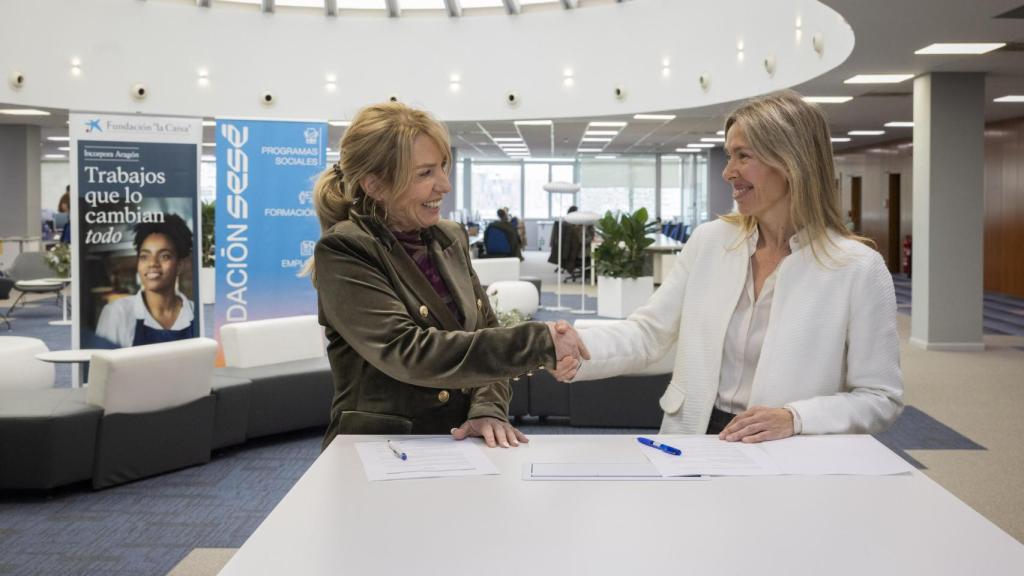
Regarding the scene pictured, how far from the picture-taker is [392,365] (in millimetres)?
2281

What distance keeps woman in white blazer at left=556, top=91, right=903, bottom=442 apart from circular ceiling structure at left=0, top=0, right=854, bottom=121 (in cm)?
1194

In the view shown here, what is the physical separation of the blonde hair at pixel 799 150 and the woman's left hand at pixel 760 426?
0.41 m

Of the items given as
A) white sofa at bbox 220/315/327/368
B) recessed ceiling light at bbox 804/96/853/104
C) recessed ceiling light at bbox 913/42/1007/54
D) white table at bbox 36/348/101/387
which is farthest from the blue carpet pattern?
recessed ceiling light at bbox 804/96/853/104

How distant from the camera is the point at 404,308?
7.73 feet

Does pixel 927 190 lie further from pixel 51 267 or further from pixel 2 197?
pixel 2 197

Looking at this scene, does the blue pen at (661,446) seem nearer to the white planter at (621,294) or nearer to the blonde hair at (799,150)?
the blonde hair at (799,150)

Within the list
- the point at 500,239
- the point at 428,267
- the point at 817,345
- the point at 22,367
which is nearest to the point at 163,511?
the point at 22,367

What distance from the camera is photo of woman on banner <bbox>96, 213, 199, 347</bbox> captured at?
8031 mm

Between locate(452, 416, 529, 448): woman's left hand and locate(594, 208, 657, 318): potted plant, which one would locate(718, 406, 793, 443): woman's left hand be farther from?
locate(594, 208, 657, 318): potted plant

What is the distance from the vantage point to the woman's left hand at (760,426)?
93.6 inches

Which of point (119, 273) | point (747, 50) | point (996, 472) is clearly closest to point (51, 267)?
point (119, 273)

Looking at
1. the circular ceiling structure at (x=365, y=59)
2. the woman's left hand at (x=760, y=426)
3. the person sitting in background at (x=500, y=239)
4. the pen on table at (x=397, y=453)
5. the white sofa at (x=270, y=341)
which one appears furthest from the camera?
the person sitting in background at (x=500, y=239)

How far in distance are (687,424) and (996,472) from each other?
454 cm

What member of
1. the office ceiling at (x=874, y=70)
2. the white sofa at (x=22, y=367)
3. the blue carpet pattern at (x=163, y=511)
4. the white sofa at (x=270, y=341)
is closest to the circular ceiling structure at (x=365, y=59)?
the office ceiling at (x=874, y=70)
